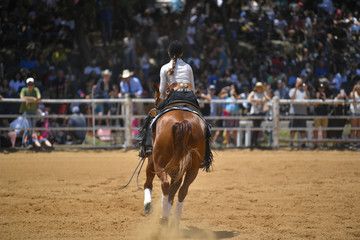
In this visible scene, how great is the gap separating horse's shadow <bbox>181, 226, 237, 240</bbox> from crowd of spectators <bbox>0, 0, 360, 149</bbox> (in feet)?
32.8

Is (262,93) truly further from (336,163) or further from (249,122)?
(336,163)

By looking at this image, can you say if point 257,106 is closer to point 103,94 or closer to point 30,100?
point 103,94

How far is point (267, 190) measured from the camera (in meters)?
9.77

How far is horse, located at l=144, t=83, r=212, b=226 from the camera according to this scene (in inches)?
253

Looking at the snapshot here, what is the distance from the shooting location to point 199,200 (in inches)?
350

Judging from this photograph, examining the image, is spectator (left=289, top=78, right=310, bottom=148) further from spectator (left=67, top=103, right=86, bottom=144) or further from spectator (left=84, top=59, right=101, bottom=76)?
spectator (left=84, top=59, right=101, bottom=76)

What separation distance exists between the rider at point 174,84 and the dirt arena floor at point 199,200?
120 centimetres

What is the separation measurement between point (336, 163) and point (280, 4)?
14.2 metres

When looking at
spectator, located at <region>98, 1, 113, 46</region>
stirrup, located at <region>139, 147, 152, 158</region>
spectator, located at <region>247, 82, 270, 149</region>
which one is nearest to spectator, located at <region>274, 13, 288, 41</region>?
spectator, located at <region>98, 1, 113, 46</region>

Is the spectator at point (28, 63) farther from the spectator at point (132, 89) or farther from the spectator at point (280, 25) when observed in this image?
the spectator at point (280, 25)

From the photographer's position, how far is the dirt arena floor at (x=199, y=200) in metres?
6.77

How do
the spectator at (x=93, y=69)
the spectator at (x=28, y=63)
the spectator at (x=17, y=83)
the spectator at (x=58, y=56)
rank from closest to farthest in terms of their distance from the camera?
the spectator at (x=17, y=83) < the spectator at (x=28, y=63) < the spectator at (x=93, y=69) < the spectator at (x=58, y=56)

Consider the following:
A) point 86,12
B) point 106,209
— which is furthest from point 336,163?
point 86,12

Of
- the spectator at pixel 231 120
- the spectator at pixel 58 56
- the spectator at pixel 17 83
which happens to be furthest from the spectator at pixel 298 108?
the spectator at pixel 17 83
